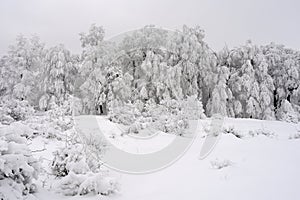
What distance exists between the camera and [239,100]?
26375 mm

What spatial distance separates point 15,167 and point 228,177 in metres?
3.60

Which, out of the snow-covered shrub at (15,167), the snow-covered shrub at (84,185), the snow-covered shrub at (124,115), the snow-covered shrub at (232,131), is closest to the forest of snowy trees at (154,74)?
the snow-covered shrub at (124,115)

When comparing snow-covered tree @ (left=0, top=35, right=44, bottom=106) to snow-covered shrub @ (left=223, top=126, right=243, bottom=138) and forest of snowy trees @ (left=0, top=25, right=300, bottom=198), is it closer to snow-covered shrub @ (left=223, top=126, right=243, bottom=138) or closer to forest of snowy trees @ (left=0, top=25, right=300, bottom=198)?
forest of snowy trees @ (left=0, top=25, right=300, bottom=198)

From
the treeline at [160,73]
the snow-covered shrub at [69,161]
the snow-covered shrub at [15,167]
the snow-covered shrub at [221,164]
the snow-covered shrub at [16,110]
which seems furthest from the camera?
the treeline at [160,73]

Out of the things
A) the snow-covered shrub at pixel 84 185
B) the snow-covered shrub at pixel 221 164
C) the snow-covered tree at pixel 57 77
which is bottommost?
the snow-covered shrub at pixel 84 185

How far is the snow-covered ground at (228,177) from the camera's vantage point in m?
4.27

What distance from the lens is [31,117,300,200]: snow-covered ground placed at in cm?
427

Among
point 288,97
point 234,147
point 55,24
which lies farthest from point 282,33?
point 234,147

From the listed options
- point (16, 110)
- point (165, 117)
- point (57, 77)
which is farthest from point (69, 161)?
point (57, 77)

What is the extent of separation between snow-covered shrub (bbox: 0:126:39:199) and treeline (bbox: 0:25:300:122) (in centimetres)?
1864

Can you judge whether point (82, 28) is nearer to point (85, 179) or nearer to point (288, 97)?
point (288, 97)

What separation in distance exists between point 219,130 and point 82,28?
20598 mm

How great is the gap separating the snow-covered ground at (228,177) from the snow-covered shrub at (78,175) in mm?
171

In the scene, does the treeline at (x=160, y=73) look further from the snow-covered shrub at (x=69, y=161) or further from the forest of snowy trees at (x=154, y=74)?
the snow-covered shrub at (x=69, y=161)
